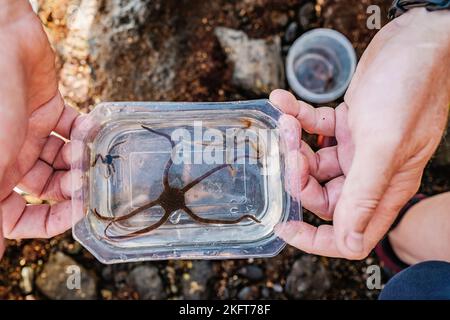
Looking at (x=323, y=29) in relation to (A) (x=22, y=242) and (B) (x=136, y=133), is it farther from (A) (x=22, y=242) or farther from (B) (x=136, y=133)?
(A) (x=22, y=242)

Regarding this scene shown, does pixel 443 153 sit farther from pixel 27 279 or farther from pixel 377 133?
pixel 27 279

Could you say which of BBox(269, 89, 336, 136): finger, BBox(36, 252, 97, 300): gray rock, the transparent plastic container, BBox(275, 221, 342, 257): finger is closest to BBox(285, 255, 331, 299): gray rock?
the transparent plastic container

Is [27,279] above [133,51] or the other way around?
the other way around

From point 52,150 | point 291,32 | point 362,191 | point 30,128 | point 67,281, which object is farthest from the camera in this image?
point 291,32

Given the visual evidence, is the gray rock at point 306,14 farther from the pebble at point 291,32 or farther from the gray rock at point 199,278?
the gray rock at point 199,278

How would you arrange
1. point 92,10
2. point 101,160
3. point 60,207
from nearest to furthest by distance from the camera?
point 60,207 < point 101,160 < point 92,10

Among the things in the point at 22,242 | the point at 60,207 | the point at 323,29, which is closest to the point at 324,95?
the point at 323,29

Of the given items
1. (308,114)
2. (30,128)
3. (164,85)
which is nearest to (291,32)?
(164,85)
